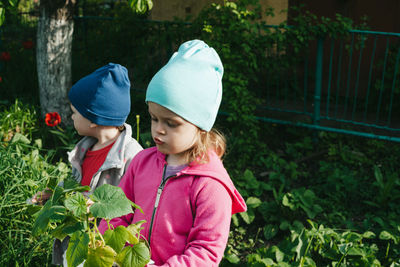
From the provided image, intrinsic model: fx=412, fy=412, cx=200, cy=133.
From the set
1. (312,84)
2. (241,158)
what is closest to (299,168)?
(241,158)

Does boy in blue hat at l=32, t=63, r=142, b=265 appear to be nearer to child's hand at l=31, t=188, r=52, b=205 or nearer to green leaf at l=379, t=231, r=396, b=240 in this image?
child's hand at l=31, t=188, r=52, b=205

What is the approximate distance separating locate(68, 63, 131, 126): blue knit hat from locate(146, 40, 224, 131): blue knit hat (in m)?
0.65

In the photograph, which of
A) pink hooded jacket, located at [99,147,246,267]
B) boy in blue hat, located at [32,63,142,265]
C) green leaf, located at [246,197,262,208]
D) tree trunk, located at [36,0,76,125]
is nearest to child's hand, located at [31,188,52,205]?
boy in blue hat, located at [32,63,142,265]

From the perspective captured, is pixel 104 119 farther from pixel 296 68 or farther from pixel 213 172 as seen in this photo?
pixel 296 68

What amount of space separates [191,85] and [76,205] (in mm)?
558

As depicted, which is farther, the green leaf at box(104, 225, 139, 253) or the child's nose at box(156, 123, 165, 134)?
the child's nose at box(156, 123, 165, 134)

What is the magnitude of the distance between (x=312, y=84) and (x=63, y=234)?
18.2ft

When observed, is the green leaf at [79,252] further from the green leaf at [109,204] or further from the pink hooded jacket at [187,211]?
the pink hooded jacket at [187,211]

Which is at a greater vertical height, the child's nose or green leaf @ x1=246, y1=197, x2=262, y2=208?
the child's nose

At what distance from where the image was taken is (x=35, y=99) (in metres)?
4.78

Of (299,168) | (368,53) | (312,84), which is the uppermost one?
(368,53)

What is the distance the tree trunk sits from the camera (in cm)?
416

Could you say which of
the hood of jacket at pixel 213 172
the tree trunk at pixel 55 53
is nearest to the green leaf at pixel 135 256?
the hood of jacket at pixel 213 172

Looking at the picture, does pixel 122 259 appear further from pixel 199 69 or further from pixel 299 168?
pixel 299 168
